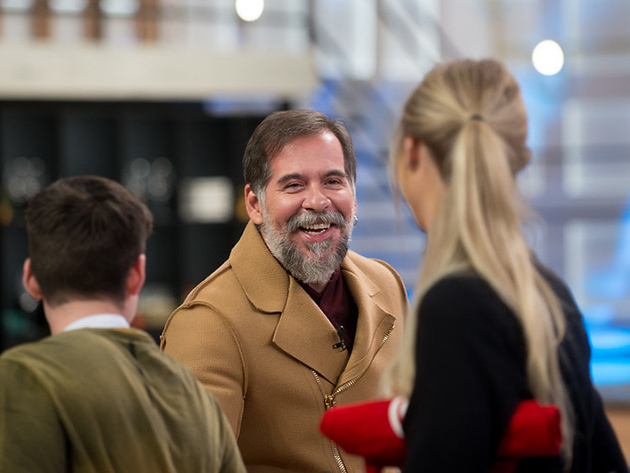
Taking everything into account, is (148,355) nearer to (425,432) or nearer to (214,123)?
(425,432)

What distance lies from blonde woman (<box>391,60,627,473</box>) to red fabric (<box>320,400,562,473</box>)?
0.08 feet

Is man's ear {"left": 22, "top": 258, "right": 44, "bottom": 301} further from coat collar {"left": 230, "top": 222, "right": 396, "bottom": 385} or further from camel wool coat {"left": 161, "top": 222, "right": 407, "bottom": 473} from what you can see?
coat collar {"left": 230, "top": 222, "right": 396, "bottom": 385}

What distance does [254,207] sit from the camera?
2.54 meters

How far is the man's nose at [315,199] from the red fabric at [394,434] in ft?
3.27

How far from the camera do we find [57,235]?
1.73 m

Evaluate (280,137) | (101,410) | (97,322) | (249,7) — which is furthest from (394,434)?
(249,7)

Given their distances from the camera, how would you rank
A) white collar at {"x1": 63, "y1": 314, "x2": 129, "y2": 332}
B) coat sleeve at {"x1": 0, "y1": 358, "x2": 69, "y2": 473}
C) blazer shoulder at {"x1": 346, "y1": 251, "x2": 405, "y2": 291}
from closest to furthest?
1. coat sleeve at {"x1": 0, "y1": 358, "x2": 69, "y2": 473}
2. white collar at {"x1": 63, "y1": 314, "x2": 129, "y2": 332}
3. blazer shoulder at {"x1": 346, "y1": 251, "x2": 405, "y2": 291}

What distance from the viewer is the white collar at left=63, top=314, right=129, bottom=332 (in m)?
1.70

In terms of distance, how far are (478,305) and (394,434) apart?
0.82ft

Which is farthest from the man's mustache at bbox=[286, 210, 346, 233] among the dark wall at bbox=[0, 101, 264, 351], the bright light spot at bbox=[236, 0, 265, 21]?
the dark wall at bbox=[0, 101, 264, 351]

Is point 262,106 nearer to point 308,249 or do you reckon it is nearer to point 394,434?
point 308,249

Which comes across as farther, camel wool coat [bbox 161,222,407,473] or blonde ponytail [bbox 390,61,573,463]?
camel wool coat [bbox 161,222,407,473]

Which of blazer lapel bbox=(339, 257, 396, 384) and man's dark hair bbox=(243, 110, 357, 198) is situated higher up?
man's dark hair bbox=(243, 110, 357, 198)

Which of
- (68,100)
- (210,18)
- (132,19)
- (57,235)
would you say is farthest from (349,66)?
(57,235)
